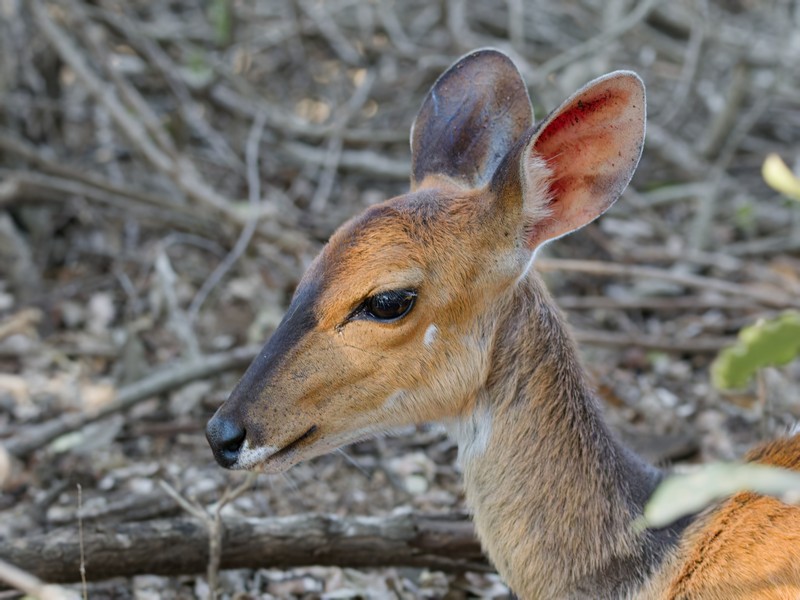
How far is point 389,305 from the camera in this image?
2941 millimetres

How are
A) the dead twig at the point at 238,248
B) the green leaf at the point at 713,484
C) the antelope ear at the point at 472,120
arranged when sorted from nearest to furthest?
the green leaf at the point at 713,484
the antelope ear at the point at 472,120
the dead twig at the point at 238,248

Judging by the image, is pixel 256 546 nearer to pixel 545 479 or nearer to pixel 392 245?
pixel 545 479

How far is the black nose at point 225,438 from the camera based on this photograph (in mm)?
2826

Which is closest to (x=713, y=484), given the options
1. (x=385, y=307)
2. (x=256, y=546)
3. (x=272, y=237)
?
(x=385, y=307)

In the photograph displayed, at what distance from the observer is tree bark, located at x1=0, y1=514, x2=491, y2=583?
342 cm

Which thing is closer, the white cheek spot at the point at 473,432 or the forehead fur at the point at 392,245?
the forehead fur at the point at 392,245

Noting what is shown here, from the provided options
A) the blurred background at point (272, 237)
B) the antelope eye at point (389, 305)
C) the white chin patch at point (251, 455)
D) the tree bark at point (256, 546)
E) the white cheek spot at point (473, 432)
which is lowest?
the blurred background at point (272, 237)

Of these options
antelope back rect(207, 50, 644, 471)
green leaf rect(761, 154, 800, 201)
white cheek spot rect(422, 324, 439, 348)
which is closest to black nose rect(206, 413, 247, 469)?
antelope back rect(207, 50, 644, 471)

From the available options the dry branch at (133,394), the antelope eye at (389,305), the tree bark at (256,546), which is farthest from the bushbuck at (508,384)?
the dry branch at (133,394)

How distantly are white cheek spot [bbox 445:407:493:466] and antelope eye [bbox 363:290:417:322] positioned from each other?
0.45 m

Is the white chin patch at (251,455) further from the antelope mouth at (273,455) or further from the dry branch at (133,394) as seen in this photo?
the dry branch at (133,394)

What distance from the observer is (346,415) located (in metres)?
3.02

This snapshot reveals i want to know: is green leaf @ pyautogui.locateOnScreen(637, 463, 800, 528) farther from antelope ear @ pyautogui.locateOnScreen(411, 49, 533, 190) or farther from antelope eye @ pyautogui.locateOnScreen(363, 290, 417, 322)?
antelope ear @ pyautogui.locateOnScreen(411, 49, 533, 190)

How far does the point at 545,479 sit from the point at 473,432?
10.7 inches
